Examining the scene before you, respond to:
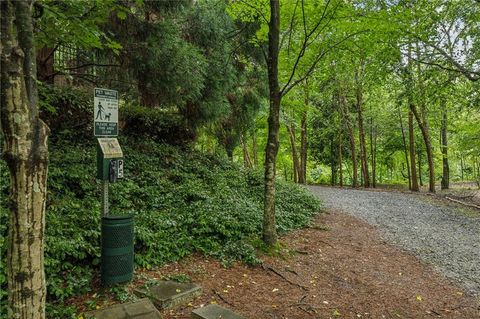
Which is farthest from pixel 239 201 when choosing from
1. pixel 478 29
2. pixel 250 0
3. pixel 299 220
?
pixel 478 29

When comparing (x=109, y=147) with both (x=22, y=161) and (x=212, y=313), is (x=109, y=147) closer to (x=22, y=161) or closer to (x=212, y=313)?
(x=22, y=161)

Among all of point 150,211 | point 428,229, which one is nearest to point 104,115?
point 150,211

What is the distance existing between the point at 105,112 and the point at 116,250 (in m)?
1.57

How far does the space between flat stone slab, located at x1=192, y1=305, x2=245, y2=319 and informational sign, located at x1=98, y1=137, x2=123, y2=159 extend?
1928 millimetres

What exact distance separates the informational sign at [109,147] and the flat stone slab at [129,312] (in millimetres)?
1595

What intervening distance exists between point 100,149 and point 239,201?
13.2ft

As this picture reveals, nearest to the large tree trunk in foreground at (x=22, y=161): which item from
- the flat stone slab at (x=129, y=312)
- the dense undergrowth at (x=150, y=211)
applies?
the flat stone slab at (x=129, y=312)

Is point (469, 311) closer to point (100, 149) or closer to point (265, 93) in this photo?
point (100, 149)

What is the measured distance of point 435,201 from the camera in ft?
40.9

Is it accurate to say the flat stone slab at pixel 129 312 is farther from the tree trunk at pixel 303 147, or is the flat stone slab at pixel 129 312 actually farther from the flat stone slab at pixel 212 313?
the tree trunk at pixel 303 147

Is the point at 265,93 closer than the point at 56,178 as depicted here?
No

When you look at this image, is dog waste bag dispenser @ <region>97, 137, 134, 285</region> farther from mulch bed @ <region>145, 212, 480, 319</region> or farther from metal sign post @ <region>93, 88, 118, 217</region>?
mulch bed @ <region>145, 212, 480, 319</region>

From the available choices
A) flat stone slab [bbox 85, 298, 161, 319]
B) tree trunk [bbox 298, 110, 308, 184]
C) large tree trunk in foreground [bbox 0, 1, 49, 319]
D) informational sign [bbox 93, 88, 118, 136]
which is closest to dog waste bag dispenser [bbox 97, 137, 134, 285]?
informational sign [bbox 93, 88, 118, 136]

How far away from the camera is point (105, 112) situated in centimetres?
372
